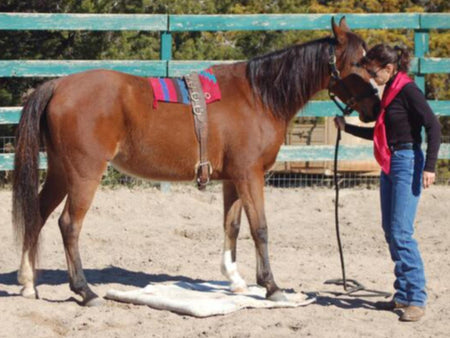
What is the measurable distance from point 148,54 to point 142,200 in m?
2.52

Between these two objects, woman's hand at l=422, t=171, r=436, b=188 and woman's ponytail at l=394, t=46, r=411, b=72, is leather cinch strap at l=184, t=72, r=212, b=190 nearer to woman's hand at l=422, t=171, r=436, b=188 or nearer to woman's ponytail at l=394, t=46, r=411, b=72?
woman's ponytail at l=394, t=46, r=411, b=72

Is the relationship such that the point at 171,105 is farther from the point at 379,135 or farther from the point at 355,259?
A: the point at 355,259

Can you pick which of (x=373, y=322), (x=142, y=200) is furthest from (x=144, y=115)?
(x=142, y=200)

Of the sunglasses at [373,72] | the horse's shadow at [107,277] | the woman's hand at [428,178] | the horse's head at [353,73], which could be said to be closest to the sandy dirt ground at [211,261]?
the horse's shadow at [107,277]

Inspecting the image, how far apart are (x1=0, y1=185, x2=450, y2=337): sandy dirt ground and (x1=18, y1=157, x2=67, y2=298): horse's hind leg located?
146 mm

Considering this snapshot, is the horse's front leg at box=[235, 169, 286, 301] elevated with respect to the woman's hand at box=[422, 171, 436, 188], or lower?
lower

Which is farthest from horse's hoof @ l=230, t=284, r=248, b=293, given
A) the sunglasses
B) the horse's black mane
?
the sunglasses

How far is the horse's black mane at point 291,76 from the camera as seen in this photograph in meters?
5.93

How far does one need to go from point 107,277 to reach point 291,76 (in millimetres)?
2152

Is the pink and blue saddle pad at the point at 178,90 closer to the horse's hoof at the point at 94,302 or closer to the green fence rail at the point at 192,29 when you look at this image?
the horse's hoof at the point at 94,302

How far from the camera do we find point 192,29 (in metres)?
9.77

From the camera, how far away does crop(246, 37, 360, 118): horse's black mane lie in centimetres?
593

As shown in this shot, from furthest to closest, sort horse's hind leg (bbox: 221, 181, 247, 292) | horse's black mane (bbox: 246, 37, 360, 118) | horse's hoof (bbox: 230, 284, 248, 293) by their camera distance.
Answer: horse's hind leg (bbox: 221, 181, 247, 292) → horse's hoof (bbox: 230, 284, 248, 293) → horse's black mane (bbox: 246, 37, 360, 118)

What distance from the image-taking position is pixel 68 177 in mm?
5668
